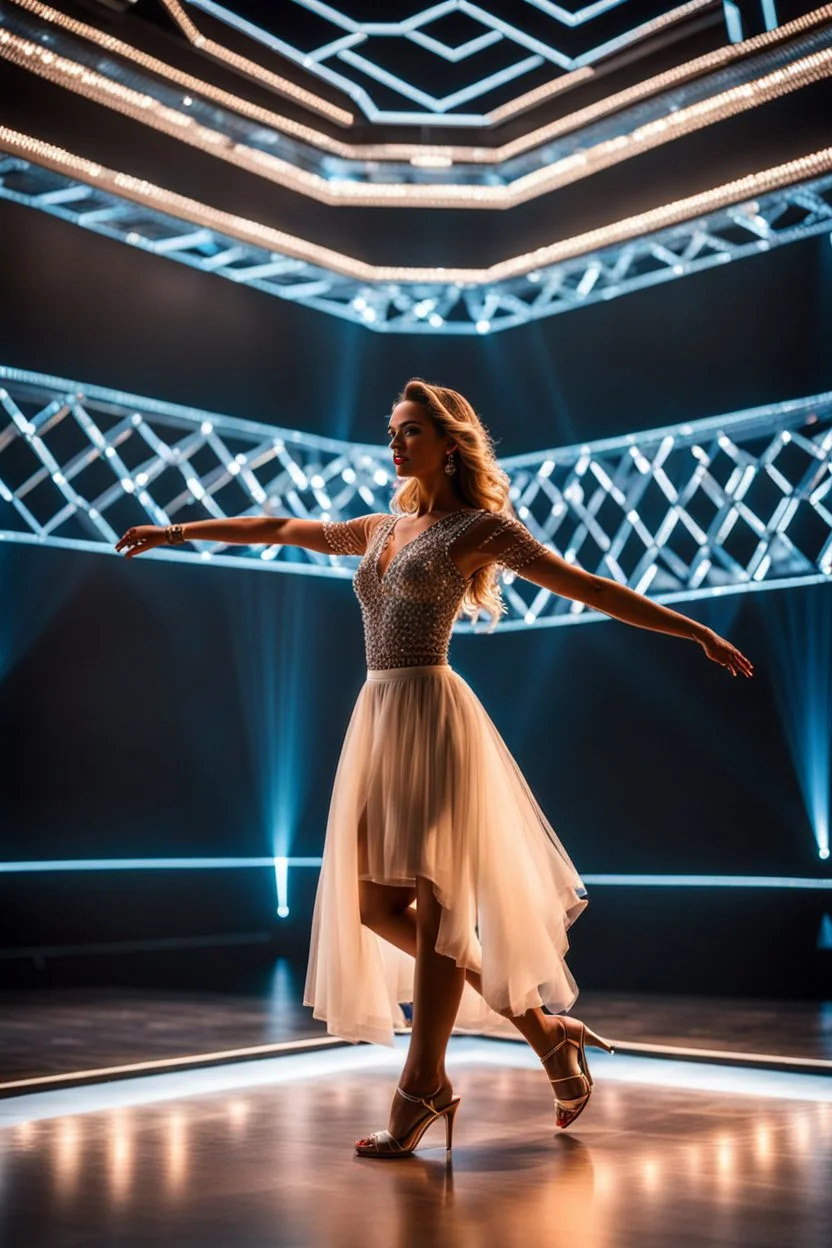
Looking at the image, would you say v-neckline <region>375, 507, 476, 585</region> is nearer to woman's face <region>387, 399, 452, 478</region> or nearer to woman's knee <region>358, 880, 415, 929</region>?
woman's face <region>387, 399, 452, 478</region>

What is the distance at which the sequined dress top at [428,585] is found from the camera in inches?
108

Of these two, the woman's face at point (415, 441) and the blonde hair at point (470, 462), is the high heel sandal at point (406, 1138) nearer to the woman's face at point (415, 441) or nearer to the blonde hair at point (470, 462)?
the blonde hair at point (470, 462)

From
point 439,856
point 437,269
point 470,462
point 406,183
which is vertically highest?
point 406,183

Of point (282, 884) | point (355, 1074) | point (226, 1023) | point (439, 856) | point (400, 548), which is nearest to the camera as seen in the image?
point (439, 856)

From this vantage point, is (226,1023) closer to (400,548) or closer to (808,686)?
(400,548)

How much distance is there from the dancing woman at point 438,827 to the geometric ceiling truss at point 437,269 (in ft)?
11.2

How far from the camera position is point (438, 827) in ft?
8.67

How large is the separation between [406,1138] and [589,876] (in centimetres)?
426

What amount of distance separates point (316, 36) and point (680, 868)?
4.13 metres

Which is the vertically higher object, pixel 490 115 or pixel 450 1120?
pixel 490 115

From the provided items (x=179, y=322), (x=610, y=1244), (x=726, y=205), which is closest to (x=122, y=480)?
(x=179, y=322)

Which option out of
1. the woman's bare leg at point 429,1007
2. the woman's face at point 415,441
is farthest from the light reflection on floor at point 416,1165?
the woman's face at point 415,441

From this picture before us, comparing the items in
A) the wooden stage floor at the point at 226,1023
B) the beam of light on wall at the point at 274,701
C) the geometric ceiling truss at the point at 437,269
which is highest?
the geometric ceiling truss at the point at 437,269

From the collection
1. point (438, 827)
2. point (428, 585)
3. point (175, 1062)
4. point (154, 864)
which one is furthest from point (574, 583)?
point (154, 864)
